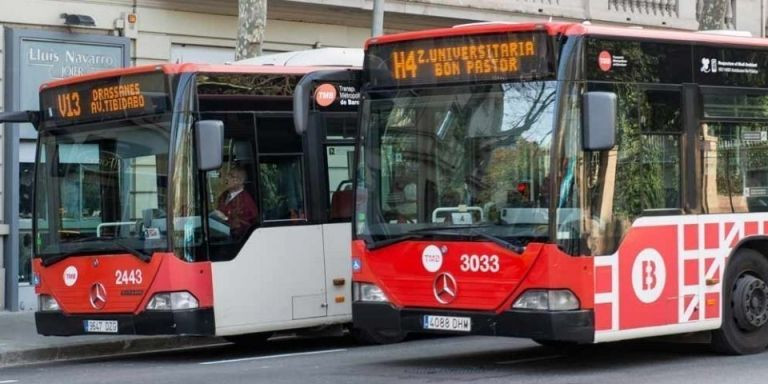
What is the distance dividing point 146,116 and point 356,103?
2460 mm

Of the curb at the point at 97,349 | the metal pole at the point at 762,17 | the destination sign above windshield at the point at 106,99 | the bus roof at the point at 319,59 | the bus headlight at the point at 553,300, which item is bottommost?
the curb at the point at 97,349

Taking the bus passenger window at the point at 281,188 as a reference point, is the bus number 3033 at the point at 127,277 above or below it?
below

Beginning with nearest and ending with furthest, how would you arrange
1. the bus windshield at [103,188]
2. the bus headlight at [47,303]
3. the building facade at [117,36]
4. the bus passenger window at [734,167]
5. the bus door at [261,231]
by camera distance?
the bus passenger window at [734,167] < the bus windshield at [103,188] < the bus door at [261,231] < the bus headlight at [47,303] < the building facade at [117,36]

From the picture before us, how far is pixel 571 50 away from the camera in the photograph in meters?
11.2

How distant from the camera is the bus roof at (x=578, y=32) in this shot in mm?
11250

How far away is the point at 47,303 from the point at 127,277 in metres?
1.28

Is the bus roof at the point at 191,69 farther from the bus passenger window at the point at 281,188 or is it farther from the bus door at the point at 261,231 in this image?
the bus passenger window at the point at 281,188

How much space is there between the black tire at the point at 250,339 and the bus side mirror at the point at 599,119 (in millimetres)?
5434

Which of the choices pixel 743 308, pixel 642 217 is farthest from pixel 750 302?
pixel 642 217

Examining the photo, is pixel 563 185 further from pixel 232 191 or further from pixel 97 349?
pixel 97 349

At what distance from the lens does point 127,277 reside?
13570mm

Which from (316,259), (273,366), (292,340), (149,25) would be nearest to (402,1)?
(149,25)

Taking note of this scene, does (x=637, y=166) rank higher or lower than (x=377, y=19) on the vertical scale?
lower

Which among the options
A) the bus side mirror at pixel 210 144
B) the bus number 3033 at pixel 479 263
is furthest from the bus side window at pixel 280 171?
the bus number 3033 at pixel 479 263
